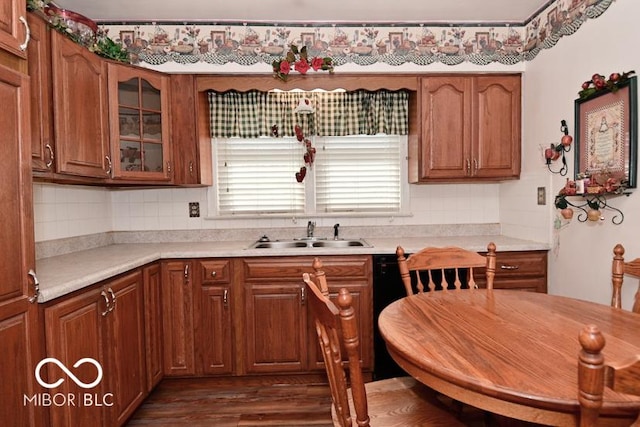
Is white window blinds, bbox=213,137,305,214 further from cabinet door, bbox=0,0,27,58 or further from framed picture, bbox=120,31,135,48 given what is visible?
cabinet door, bbox=0,0,27,58

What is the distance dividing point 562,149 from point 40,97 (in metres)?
2.84

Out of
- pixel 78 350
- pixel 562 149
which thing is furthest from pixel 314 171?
pixel 78 350

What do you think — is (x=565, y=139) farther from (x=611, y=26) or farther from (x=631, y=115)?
(x=611, y=26)

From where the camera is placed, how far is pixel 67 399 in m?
1.58

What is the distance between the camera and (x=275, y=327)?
8.38 ft

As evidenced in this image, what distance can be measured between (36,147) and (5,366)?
3.07ft

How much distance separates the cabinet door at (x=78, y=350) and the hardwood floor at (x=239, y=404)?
50 cm

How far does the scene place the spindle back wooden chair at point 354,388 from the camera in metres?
1.01

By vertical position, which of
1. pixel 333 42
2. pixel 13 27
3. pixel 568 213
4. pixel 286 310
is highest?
pixel 333 42

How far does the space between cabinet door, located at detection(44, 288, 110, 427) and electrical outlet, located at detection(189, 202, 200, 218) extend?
131 centimetres

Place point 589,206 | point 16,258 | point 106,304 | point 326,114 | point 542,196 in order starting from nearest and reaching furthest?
point 16,258, point 106,304, point 589,206, point 542,196, point 326,114

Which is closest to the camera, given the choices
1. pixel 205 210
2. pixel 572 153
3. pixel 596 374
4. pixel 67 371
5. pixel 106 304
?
pixel 596 374

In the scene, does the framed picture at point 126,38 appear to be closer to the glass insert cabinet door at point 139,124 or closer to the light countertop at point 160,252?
the glass insert cabinet door at point 139,124

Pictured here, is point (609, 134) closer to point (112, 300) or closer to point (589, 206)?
point (589, 206)
